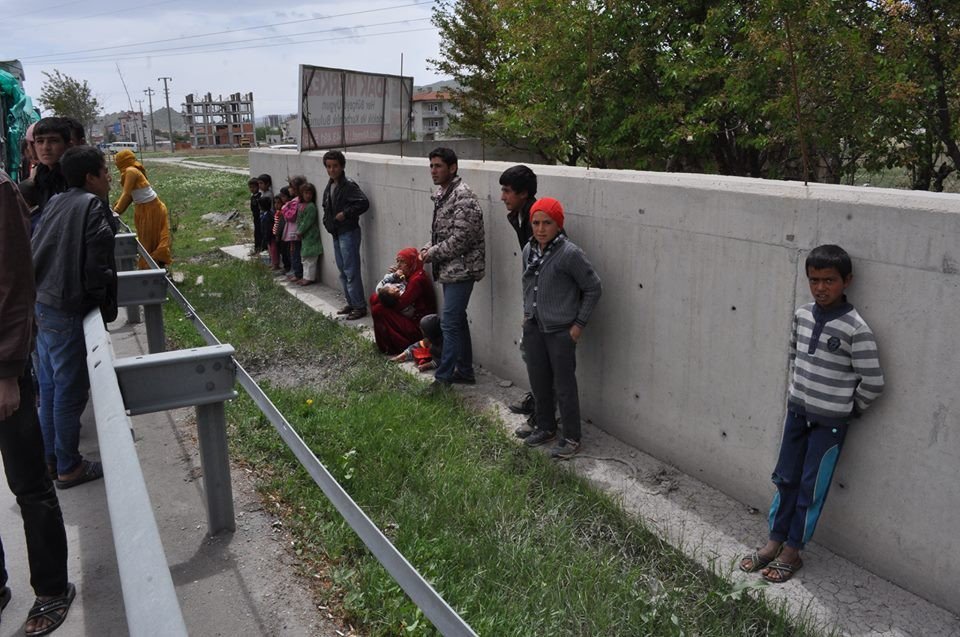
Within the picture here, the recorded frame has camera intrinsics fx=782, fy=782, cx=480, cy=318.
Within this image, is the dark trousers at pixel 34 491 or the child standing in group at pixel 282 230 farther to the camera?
the child standing in group at pixel 282 230

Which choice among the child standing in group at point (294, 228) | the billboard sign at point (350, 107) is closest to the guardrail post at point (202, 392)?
the child standing in group at point (294, 228)

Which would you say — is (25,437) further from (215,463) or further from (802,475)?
(802,475)

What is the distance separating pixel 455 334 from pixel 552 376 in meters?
1.40

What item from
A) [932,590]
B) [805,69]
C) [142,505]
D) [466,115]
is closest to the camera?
[142,505]

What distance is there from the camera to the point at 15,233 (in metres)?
2.92

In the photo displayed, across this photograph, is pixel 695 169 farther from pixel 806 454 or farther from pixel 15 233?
pixel 15 233

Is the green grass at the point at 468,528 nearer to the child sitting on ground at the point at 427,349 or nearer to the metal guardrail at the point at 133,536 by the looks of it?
the child sitting on ground at the point at 427,349

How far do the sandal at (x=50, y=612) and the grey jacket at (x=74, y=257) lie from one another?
60.7 inches

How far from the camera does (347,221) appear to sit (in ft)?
28.9

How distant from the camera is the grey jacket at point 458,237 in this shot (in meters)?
6.17

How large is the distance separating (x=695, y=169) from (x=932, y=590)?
8.52 m

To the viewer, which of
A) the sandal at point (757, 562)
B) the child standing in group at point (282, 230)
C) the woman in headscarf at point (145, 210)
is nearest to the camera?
the sandal at point (757, 562)

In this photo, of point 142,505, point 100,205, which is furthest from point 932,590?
point 100,205

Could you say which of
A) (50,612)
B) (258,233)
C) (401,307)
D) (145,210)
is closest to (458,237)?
(401,307)
